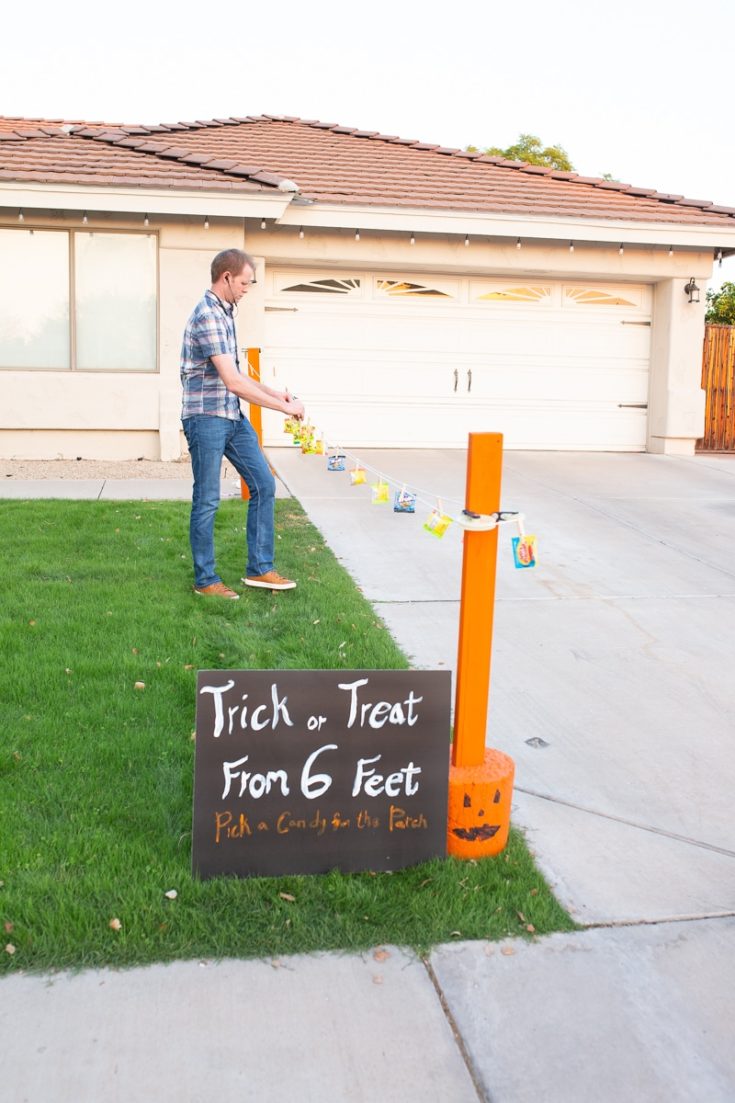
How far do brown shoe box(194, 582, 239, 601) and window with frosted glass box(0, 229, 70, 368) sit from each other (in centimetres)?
691

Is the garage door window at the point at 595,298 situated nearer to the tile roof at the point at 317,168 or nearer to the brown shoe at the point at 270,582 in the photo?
the tile roof at the point at 317,168

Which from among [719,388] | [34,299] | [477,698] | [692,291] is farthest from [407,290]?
[477,698]

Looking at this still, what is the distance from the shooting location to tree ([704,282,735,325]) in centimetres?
2198

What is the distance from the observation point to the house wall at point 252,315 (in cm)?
1195

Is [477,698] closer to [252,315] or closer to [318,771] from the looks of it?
[318,771]

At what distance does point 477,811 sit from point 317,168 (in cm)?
1205

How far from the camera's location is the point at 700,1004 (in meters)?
2.61

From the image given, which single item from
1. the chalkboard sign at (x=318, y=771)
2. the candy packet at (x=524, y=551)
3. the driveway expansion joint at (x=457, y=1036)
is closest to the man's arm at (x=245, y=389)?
the candy packet at (x=524, y=551)

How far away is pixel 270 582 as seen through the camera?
6211mm

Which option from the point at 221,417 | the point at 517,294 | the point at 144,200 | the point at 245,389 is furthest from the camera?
the point at 517,294

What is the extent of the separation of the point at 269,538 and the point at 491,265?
8158mm

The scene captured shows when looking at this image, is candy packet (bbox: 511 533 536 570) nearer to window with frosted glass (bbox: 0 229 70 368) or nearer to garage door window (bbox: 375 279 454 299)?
window with frosted glass (bbox: 0 229 70 368)

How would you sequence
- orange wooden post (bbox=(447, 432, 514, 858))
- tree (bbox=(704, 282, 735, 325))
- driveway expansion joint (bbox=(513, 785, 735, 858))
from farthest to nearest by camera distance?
1. tree (bbox=(704, 282, 735, 325))
2. driveway expansion joint (bbox=(513, 785, 735, 858))
3. orange wooden post (bbox=(447, 432, 514, 858))

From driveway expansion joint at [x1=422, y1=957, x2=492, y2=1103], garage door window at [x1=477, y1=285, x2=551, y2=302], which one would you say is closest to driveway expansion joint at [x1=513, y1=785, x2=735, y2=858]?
driveway expansion joint at [x1=422, y1=957, x2=492, y2=1103]
